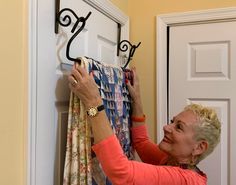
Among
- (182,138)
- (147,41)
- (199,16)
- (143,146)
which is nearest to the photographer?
(182,138)

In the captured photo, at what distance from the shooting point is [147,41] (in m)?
1.75

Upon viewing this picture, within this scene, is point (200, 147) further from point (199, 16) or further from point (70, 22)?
point (199, 16)

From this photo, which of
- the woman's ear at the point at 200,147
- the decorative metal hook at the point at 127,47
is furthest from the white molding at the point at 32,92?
the decorative metal hook at the point at 127,47

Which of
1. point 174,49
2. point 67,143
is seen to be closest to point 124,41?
point 174,49

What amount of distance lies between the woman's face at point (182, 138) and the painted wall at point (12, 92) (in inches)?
22.9

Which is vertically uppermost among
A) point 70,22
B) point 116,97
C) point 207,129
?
point 70,22

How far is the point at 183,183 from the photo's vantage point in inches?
40.3

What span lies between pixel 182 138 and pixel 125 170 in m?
0.29

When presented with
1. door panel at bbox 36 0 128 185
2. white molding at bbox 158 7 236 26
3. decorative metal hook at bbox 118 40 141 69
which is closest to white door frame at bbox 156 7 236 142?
white molding at bbox 158 7 236 26

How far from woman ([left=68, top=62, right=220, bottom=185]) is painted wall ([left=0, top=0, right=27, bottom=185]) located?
0.63 feet

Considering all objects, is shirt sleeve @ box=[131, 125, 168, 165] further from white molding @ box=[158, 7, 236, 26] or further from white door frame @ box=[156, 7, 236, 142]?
white molding @ box=[158, 7, 236, 26]

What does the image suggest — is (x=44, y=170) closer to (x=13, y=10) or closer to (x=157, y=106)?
(x=13, y=10)

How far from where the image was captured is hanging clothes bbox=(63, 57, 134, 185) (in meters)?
0.95

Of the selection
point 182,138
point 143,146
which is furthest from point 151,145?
point 182,138
